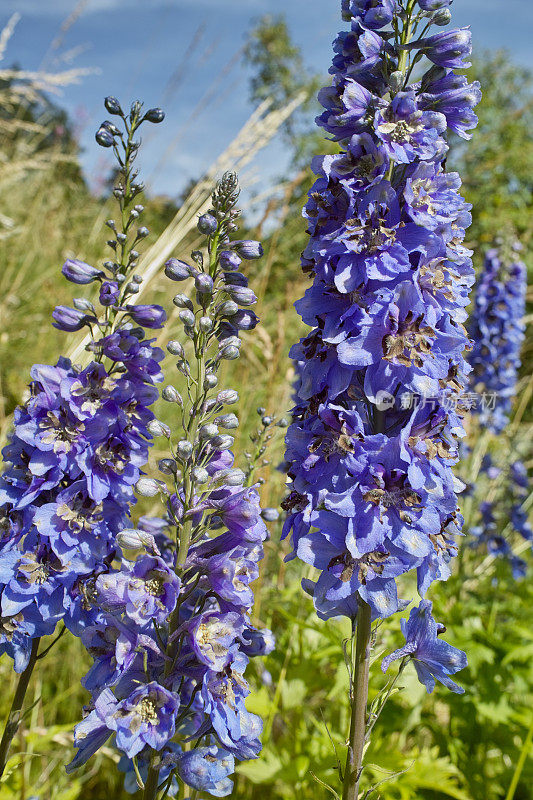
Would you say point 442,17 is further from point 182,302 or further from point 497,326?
point 497,326

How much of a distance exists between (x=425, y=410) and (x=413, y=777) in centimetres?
183

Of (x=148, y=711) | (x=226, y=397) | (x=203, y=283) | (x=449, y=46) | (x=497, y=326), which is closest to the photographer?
(x=148, y=711)

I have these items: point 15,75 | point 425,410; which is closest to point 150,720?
point 425,410

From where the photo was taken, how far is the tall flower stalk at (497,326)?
543cm

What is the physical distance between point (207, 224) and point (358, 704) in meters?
1.33

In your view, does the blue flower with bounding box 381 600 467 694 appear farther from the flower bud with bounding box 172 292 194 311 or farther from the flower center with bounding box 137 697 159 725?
the flower bud with bounding box 172 292 194 311

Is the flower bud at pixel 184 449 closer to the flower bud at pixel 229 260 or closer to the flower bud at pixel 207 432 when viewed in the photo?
the flower bud at pixel 207 432

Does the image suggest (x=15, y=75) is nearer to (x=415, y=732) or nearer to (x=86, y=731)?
(x=86, y=731)

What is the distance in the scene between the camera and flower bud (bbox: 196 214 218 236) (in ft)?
5.04

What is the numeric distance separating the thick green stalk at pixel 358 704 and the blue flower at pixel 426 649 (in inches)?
2.7

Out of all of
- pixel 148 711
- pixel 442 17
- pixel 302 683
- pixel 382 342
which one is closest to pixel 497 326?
pixel 302 683

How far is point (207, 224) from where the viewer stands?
5.08 feet

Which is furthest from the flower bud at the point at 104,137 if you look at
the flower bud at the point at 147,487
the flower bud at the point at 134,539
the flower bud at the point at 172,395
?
the flower bud at the point at 134,539

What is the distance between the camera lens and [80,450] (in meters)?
1.72
